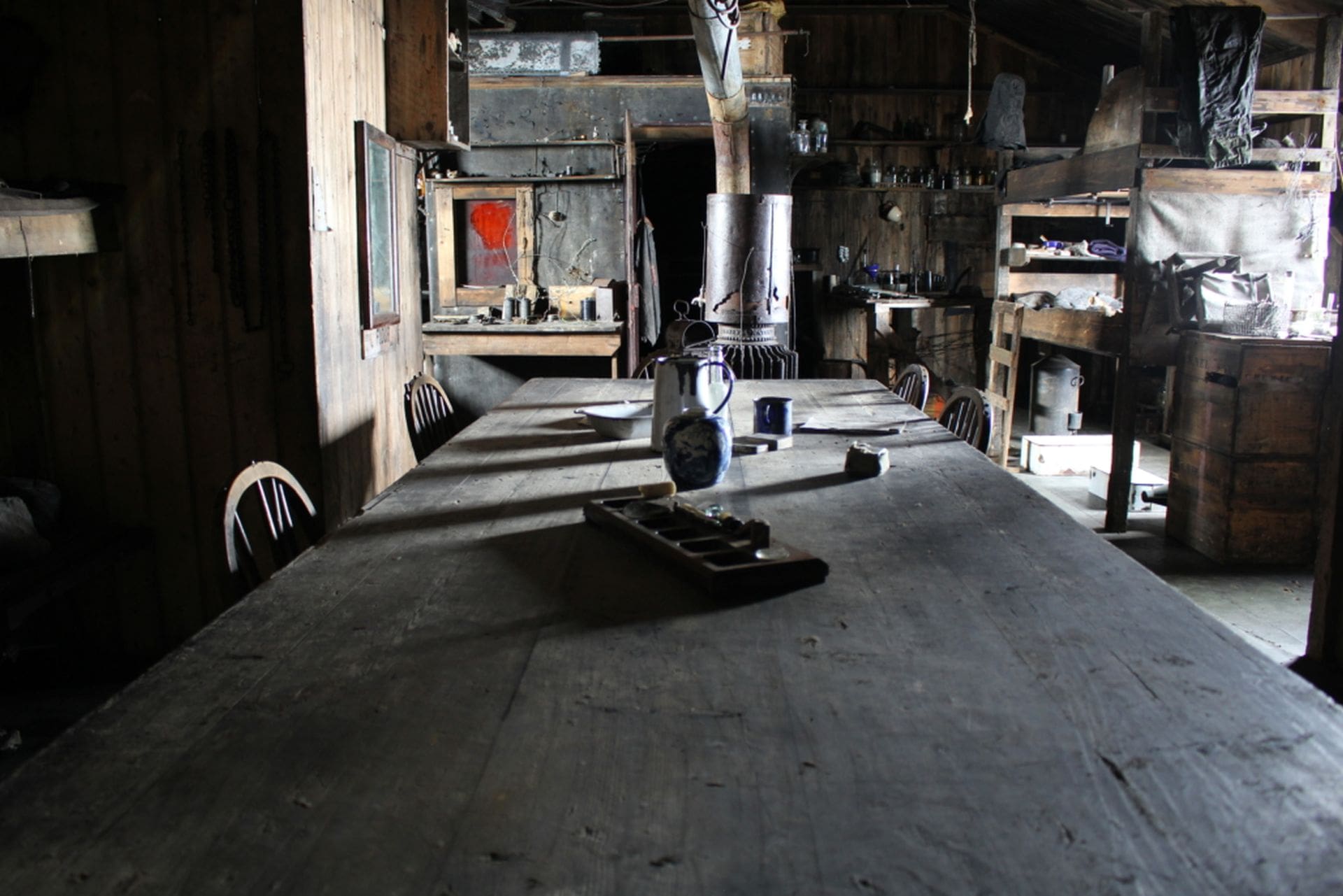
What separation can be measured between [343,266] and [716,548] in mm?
2484

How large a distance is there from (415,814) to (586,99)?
719 cm

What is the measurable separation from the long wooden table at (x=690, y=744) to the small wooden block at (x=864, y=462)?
659mm

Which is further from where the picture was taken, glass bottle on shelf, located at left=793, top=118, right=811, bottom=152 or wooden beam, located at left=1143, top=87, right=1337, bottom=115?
glass bottle on shelf, located at left=793, top=118, right=811, bottom=152

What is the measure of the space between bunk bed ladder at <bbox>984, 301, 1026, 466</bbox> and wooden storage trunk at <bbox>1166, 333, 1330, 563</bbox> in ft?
6.56

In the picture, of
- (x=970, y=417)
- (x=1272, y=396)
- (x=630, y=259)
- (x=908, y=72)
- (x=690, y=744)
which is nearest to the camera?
(x=690, y=744)

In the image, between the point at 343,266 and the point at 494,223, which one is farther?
the point at 494,223

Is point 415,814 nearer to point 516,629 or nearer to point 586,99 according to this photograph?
point 516,629

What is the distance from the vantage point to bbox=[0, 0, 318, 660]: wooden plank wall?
10.7 feet

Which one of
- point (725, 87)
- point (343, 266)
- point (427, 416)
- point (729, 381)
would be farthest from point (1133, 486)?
point (343, 266)

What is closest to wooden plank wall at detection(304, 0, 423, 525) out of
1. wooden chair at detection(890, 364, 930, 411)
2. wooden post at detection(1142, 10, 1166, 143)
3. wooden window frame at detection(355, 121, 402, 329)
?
wooden window frame at detection(355, 121, 402, 329)

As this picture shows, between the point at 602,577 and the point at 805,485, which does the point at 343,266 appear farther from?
the point at 602,577

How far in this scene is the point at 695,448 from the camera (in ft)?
7.58

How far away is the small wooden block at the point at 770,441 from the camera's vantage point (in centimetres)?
286

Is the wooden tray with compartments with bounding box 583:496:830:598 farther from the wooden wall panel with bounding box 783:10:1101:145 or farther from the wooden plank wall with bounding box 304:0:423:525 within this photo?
the wooden wall panel with bounding box 783:10:1101:145
